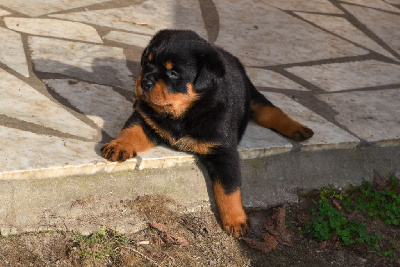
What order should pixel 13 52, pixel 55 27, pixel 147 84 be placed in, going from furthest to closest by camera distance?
pixel 55 27 → pixel 13 52 → pixel 147 84

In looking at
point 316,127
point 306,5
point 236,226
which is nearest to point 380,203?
point 316,127

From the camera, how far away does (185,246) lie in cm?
327

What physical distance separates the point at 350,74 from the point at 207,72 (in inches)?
89.1

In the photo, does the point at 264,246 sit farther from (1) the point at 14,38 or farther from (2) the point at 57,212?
(1) the point at 14,38

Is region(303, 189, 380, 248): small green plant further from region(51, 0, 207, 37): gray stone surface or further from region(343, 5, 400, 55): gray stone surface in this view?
region(343, 5, 400, 55): gray stone surface

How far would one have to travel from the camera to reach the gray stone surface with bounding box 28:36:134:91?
4.38 metres

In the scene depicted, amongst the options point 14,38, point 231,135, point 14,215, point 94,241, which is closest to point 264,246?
point 231,135

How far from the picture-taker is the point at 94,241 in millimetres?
3090

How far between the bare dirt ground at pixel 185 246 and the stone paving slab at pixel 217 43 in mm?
127

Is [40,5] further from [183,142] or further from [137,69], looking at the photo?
[183,142]

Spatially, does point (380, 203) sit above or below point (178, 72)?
below

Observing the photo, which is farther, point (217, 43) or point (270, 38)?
point (270, 38)

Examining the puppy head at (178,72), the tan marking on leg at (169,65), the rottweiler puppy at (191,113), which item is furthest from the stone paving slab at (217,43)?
the tan marking on leg at (169,65)

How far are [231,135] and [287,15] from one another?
3075 millimetres
